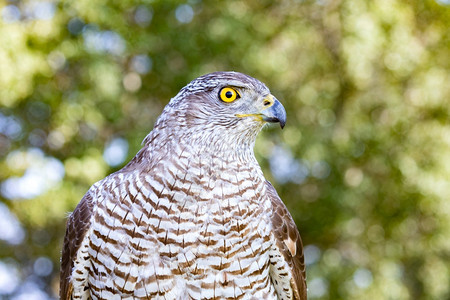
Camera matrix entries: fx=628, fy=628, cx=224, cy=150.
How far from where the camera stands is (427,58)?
1096 cm

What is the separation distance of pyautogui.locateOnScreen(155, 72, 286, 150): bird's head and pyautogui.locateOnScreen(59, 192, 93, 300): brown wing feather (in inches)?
23.3

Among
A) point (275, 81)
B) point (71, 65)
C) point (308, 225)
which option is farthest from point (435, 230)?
point (71, 65)

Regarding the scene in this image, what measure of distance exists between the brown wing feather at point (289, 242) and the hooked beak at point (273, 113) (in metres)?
0.37

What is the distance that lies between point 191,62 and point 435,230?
5.02 meters

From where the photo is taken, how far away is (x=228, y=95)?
295 centimetres

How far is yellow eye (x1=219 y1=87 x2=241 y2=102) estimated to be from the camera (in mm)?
2947

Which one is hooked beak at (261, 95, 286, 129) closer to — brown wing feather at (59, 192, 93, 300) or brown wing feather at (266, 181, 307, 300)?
brown wing feather at (266, 181, 307, 300)

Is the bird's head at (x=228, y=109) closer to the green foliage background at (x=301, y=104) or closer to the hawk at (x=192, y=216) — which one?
the hawk at (x=192, y=216)

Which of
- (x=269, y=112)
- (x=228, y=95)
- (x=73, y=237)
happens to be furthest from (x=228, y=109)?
(x=73, y=237)

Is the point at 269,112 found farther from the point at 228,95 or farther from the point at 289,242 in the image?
the point at 289,242

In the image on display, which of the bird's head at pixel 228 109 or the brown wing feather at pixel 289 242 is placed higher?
the bird's head at pixel 228 109

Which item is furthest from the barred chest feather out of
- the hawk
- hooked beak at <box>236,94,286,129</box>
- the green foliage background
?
the green foliage background

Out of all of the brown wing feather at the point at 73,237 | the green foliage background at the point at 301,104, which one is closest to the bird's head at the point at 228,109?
the brown wing feather at the point at 73,237

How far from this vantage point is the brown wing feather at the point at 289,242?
296cm
